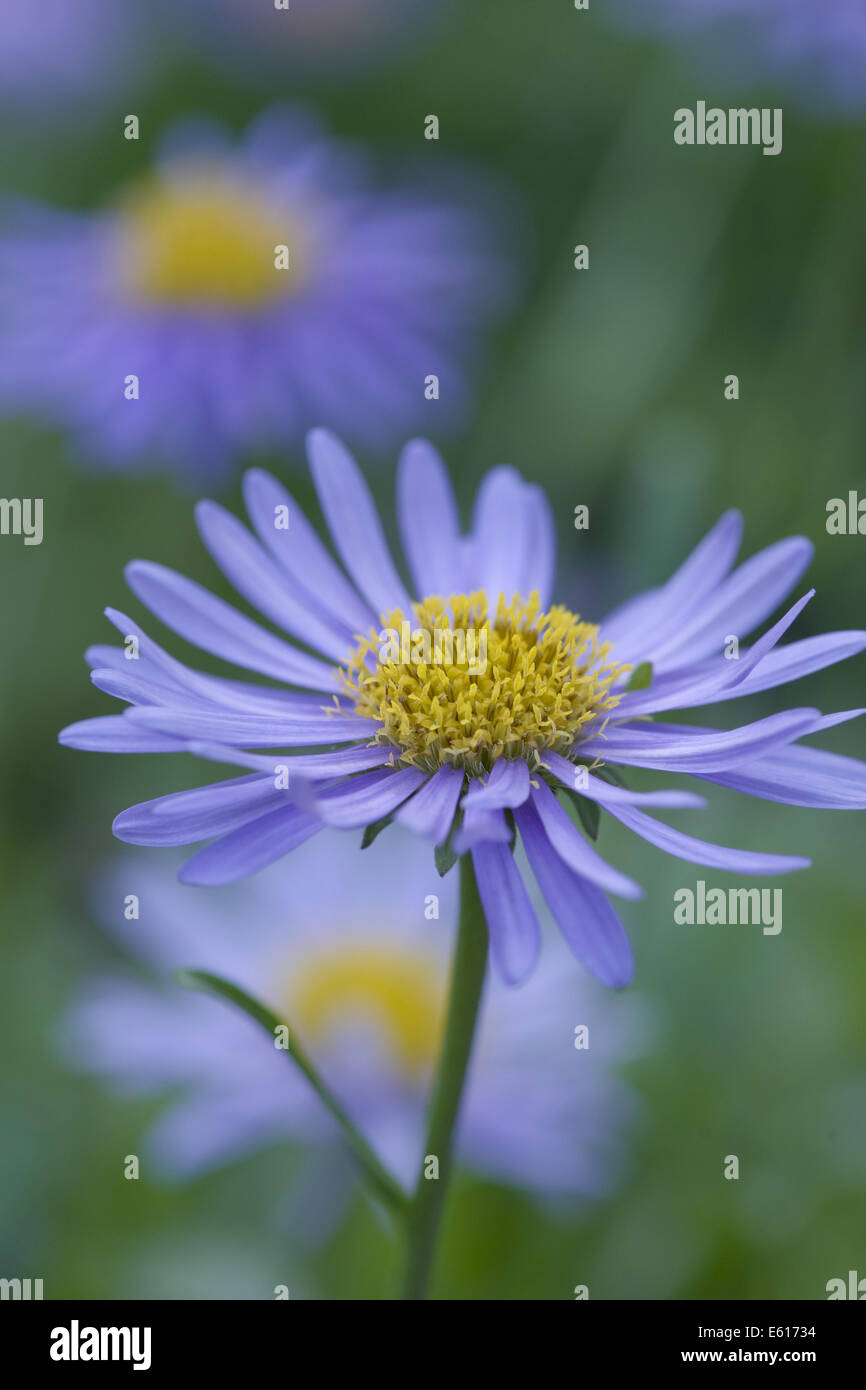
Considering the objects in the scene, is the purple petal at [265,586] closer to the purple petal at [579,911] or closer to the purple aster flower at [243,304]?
the purple petal at [579,911]

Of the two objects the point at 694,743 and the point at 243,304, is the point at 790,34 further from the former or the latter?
the point at 694,743

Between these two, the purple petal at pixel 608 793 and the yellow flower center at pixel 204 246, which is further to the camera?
the yellow flower center at pixel 204 246

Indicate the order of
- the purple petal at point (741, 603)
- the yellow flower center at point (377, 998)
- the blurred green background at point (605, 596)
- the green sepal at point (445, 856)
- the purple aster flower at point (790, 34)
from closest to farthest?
the green sepal at point (445, 856) < the purple petal at point (741, 603) < the blurred green background at point (605, 596) < the yellow flower center at point (377, 998) < the purple aster flower at point (790, 34)
